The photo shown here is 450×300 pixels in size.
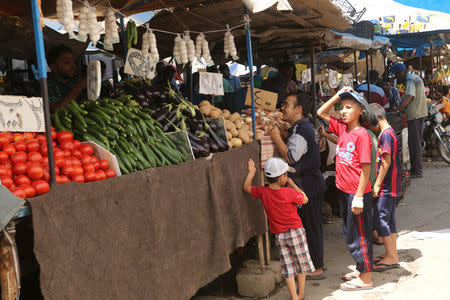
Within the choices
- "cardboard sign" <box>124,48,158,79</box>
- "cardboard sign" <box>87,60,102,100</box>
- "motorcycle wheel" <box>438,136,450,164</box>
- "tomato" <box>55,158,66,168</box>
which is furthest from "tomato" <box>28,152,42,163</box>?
"motorcycle wheel" <box>438,136,450,164</box>

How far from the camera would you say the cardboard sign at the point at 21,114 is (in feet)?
8.91

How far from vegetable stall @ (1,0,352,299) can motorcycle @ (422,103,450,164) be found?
803 cm

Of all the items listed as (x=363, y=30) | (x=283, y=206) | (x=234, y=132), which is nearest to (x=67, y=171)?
(x=283, y=206)

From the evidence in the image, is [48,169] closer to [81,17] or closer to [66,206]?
[66,206]

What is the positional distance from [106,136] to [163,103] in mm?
1294

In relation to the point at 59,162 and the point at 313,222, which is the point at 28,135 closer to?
the point at 59,162

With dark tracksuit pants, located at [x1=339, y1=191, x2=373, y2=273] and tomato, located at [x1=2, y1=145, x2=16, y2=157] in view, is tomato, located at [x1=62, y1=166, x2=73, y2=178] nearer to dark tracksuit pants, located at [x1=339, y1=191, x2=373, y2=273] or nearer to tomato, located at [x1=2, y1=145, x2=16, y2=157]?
tomato, located at [x1=2, y1=145, x2=16, y2=157]

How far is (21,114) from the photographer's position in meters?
2.79

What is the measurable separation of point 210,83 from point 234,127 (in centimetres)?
57

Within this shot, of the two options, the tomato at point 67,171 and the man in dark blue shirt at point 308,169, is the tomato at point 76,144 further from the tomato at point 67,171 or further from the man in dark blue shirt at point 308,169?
the man in dark blue shirt at point 308,169

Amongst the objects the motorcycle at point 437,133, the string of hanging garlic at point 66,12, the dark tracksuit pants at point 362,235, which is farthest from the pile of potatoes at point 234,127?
the motorcycle at point 437,133

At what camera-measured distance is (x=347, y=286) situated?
4742 mm

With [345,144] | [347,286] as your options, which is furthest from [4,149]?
[347,286]

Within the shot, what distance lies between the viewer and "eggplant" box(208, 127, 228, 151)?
456 cm
